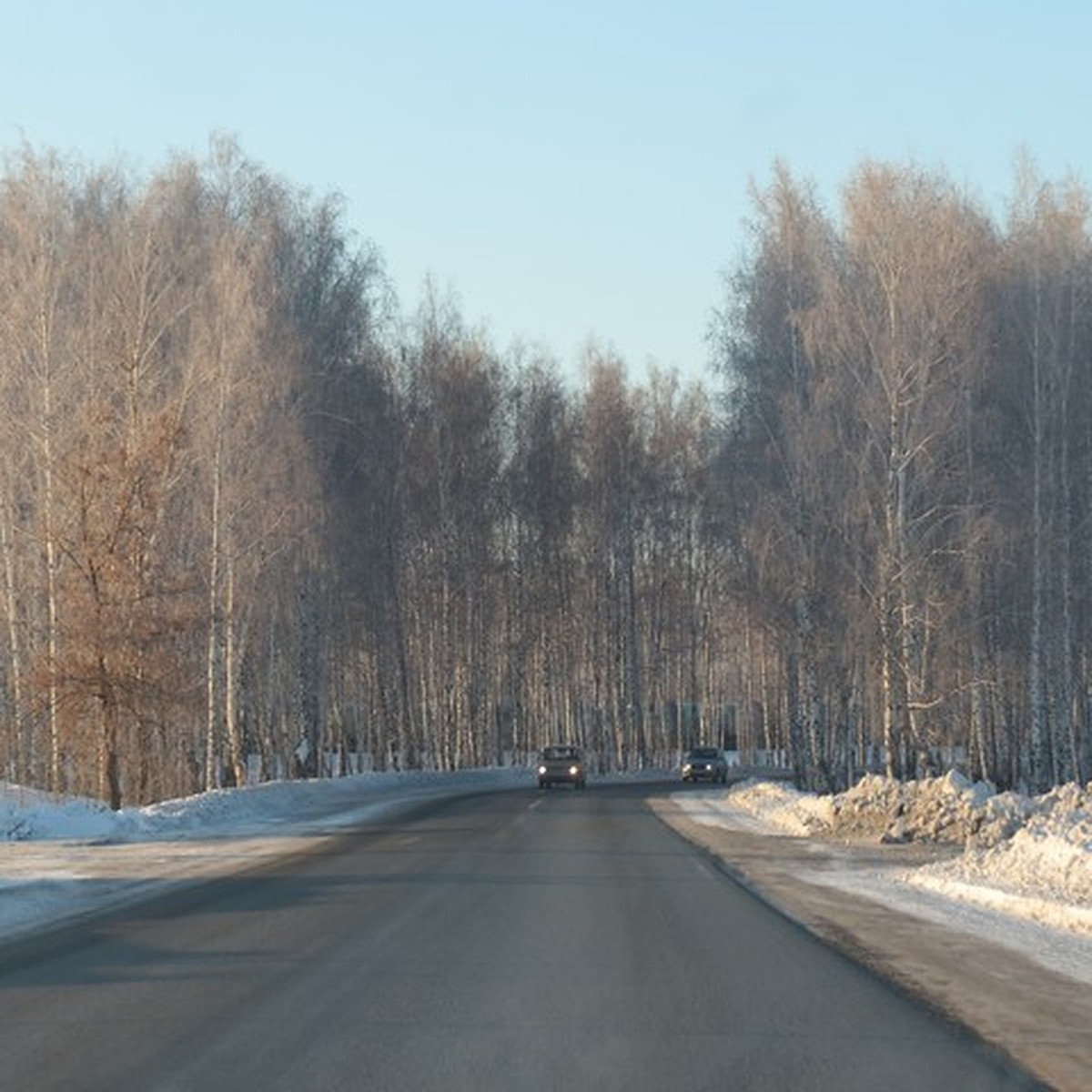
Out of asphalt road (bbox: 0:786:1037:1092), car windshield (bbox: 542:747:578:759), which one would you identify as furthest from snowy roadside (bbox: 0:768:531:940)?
A: car windshield (bbox: 542:747:578:759)

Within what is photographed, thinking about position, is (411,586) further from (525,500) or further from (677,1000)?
(677,1000)

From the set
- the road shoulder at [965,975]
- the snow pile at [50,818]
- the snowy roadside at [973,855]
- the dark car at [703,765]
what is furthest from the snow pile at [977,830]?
the dark car at [703,765]

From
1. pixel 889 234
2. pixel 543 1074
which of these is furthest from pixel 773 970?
pixel 889 234

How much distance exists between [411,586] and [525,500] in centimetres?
639

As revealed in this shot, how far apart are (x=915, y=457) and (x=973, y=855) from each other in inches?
733

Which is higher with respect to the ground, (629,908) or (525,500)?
(525,500)

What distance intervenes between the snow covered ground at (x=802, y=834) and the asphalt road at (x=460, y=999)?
6.16ft

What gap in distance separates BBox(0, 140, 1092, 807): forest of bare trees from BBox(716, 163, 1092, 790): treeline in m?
0.12

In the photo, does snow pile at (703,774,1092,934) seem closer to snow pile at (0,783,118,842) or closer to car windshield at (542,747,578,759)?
snow pile at (0,783,118,842)

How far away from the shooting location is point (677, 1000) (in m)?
11.4

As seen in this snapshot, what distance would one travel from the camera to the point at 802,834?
32.0 metres

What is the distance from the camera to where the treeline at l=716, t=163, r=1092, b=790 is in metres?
39.0

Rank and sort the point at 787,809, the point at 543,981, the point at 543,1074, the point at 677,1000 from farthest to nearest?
the point at 787,809
the point at 543,981
the point at 677,1000
the point at 543,1074

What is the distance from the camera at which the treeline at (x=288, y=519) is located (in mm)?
36438
